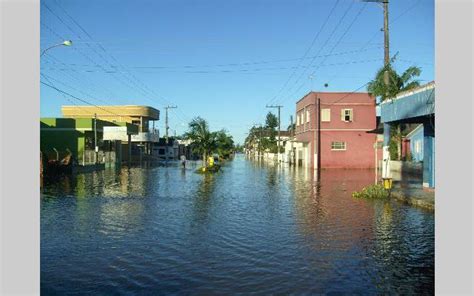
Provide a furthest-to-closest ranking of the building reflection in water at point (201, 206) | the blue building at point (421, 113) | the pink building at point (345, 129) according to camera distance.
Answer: the pink building at point (345, 129) < the blue building at point (421, 113) < the building reflection in water at point (201, 206)

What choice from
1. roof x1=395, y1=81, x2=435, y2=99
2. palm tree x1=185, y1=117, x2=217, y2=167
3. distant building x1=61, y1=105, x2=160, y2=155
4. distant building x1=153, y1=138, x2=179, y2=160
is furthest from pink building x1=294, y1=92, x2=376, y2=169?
distant building x1=153, y1=138, x2=179, y2=160

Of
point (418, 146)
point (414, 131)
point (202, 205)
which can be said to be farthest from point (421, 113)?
point (414, 131)

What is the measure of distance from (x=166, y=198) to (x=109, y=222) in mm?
6292

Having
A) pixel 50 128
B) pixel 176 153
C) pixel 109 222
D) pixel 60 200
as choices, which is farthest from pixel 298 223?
pixel 176 153

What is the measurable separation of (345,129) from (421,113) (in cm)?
3103

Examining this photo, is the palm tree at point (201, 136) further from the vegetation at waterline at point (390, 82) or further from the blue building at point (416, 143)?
the vegetation at waterline at point (390, 82)

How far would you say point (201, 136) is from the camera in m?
45.8

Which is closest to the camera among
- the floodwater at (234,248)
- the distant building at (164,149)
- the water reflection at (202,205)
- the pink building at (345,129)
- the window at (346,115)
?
the floodwater at (234,248)

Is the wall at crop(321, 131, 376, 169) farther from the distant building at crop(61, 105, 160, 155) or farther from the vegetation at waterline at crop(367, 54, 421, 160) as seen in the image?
the distant building at crop(61, 105, 160, 155)

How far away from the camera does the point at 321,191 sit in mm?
23516

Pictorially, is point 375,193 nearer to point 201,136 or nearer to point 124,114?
point 201,136

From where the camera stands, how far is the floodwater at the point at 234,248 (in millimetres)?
7621

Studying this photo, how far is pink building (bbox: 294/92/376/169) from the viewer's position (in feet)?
162

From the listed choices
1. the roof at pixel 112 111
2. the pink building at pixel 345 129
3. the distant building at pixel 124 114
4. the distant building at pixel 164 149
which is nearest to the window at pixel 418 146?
the pink building at pixel 345 129
